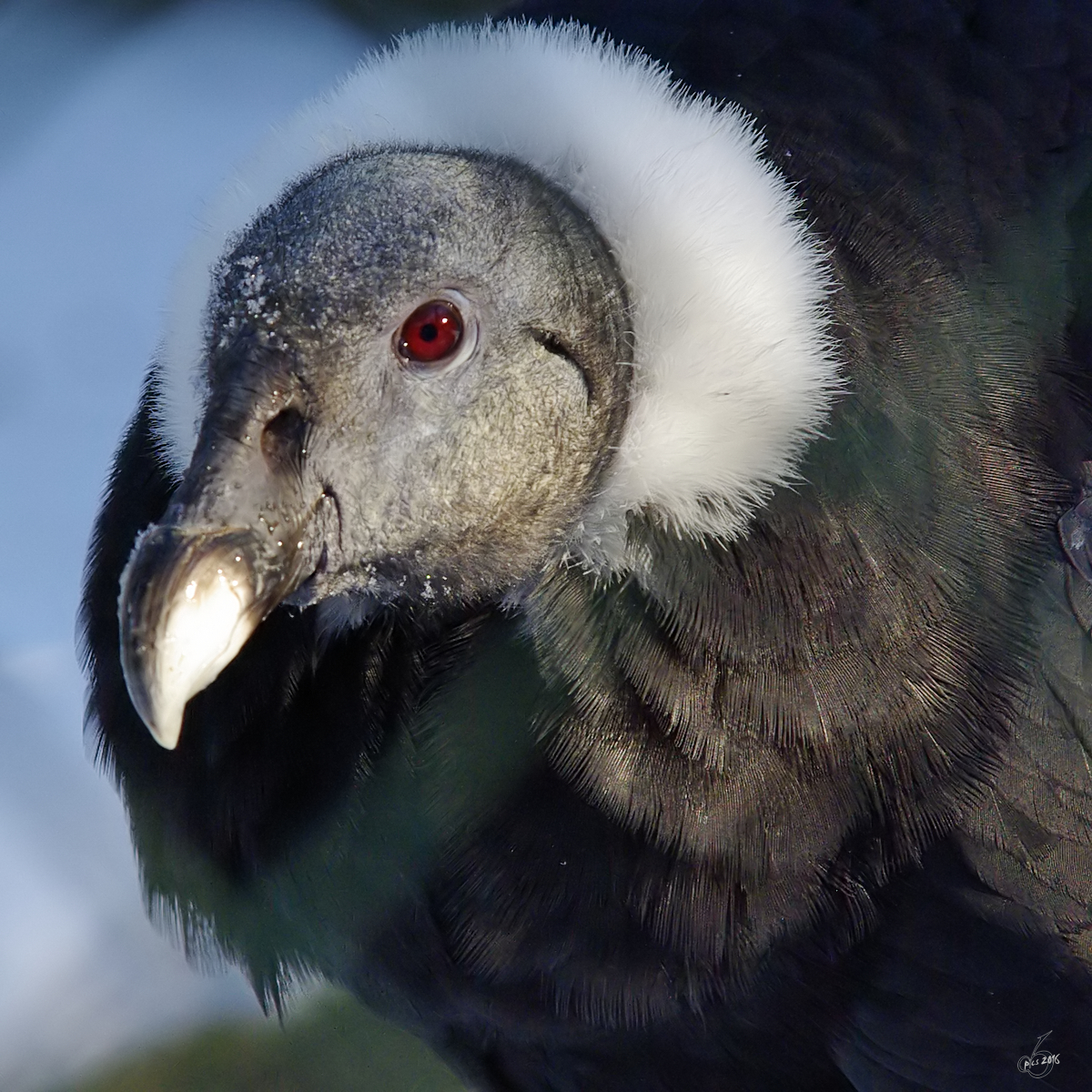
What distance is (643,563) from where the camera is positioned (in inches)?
65.9

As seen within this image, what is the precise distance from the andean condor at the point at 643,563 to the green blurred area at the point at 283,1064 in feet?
3.69

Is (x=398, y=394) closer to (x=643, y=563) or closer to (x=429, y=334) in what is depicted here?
(x=429, y=334)

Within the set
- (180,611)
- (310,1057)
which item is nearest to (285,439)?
(180,611)

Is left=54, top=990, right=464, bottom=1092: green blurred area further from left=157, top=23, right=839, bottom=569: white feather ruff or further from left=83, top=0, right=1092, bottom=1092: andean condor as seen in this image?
left=157, top=23, right=839, bottom=569: white feather ruff

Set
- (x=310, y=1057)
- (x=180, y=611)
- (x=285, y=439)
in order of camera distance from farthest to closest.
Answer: (x=310, y=1057) → (x=285, y=439) → (x=180, y=611)

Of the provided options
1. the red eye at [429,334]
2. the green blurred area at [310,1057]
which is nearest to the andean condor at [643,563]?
the red eye at [429,334]

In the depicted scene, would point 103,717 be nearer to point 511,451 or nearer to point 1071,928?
point 511,451

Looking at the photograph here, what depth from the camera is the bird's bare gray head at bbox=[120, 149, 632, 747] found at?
1.52 m

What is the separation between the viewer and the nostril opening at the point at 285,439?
5.12 feet

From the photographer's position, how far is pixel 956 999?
1.82 m

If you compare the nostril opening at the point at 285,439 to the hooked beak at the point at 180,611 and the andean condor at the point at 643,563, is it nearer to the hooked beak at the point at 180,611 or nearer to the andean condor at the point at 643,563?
the andean condor at the point at 643,563

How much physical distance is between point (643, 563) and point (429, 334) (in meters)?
0.38

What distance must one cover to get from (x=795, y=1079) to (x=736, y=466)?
896 millimetres

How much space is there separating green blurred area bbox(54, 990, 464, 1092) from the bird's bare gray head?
1.59 m
